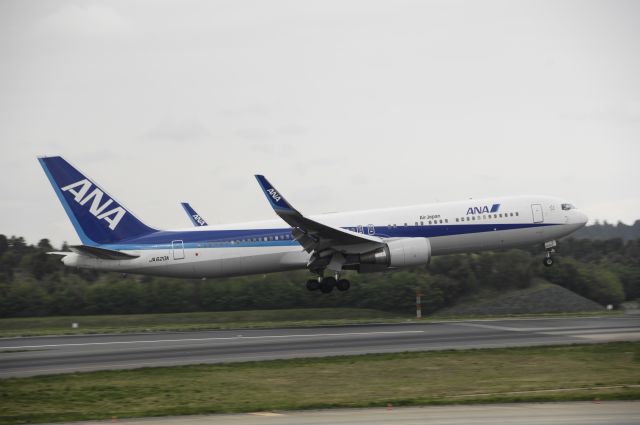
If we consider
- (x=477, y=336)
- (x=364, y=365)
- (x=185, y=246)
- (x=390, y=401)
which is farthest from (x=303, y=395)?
(x=185, y=246)

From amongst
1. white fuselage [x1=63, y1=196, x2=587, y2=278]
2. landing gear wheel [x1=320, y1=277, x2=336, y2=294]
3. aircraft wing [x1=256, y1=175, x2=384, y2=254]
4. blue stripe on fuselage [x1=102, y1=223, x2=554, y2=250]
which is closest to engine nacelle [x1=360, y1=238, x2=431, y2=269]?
aircraft wing [x1=256, y1=175, x2=384, y2=254]

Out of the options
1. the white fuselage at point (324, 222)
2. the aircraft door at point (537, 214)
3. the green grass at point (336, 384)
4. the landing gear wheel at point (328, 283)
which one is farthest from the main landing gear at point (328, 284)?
the green grass at point (336, 384)

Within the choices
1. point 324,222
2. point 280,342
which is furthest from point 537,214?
point 280,342

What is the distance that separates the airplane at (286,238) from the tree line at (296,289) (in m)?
5.97

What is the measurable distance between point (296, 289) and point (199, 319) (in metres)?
6.04

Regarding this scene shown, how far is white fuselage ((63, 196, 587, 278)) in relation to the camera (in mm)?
42625

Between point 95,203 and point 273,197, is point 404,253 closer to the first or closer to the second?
point 273,197

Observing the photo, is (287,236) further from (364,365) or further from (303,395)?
(303,395)

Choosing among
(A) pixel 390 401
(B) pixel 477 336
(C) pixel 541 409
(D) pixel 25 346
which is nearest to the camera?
(C) pixel 541 409

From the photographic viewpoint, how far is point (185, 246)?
42781 mm

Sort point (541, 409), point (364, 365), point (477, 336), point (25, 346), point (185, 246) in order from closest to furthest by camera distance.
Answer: point (541, 409) → point (364, 365) → point (477, 336) → point (25, 346) → point (185, 246)

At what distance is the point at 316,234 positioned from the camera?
136 feet

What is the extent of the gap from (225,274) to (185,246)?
8.81ft

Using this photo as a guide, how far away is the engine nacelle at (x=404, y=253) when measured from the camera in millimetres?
41500
